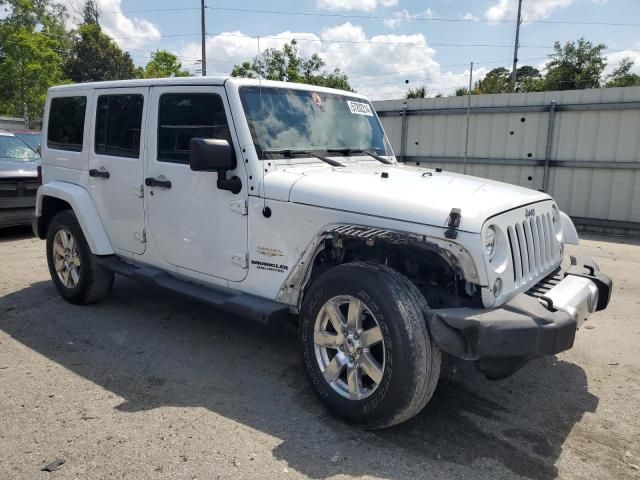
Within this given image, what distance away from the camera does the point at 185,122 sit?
4.19 metres

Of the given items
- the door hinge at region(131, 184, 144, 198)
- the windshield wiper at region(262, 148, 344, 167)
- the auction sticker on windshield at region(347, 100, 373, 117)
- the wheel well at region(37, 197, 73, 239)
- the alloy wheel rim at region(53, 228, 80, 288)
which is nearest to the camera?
the windshield wiper at region(262, 148, 344, 167)

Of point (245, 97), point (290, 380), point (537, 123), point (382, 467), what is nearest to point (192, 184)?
point (245, 97)

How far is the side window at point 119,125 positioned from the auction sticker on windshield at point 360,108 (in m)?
1.78

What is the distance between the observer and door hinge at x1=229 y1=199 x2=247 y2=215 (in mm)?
3719

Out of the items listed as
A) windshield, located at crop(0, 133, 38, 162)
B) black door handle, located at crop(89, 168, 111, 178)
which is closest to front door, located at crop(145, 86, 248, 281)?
black door handle, located at crop(89, 168, 111, 178)

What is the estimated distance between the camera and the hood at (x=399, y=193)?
2942 millimetres

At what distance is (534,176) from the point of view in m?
11.4

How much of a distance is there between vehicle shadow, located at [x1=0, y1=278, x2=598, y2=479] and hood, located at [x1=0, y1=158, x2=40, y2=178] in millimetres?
4271

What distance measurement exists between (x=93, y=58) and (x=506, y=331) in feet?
159

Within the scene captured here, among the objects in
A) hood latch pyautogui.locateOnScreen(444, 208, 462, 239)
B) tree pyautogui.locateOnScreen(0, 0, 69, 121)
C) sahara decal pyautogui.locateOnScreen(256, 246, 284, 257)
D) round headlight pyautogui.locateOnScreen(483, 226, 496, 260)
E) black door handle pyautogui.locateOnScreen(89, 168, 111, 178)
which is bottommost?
sahara decal pyautogui.locateOnScreen(256, 246, 284, 257)

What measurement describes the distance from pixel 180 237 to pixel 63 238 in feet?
6.20

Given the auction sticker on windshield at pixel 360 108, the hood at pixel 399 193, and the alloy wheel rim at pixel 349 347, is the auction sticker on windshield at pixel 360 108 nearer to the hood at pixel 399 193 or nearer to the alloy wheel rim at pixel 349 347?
the hood at pixel 399 193

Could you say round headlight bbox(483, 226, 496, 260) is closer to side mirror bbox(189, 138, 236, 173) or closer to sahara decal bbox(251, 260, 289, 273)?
sahara decal bbox(251, 260, 289, 273)

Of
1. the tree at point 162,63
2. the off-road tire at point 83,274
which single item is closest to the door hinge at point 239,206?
the off-road tire at point 83,274
